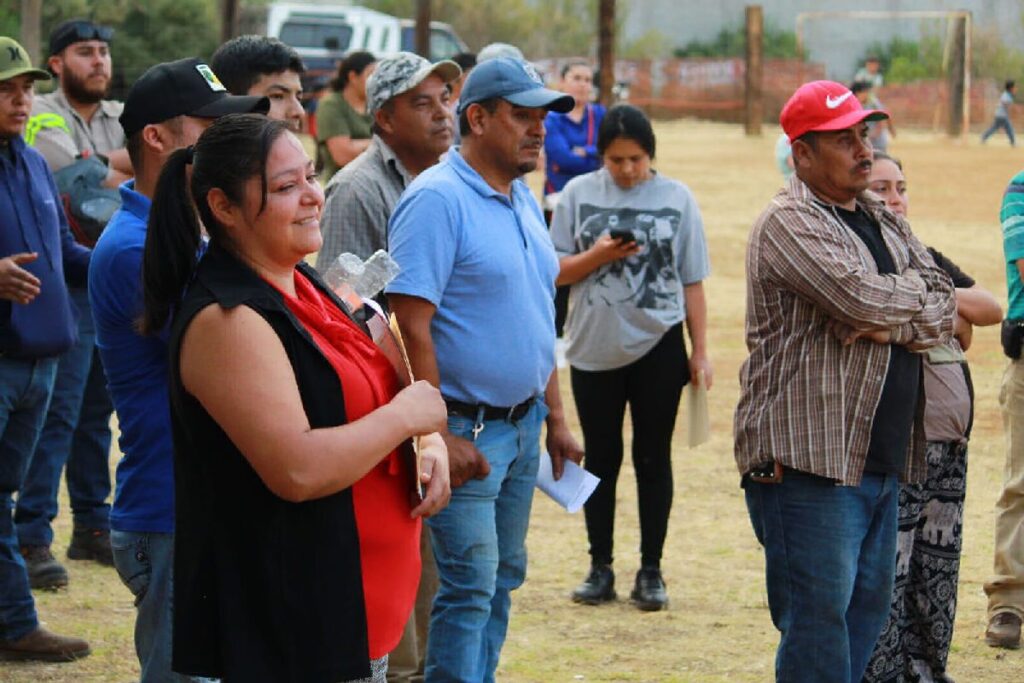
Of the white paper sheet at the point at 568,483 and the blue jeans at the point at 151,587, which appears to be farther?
the white paper sheet at the point at 568,483

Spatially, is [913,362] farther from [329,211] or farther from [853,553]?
[329,211]

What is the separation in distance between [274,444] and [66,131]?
16.0 ft

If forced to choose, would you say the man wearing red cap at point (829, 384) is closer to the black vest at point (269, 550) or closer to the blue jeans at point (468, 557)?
the blue jeans at point (468, 557)

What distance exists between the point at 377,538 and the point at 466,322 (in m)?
1.51

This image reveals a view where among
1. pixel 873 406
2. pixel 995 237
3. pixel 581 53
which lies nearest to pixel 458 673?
pixel 873 406

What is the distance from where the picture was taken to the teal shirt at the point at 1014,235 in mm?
6234

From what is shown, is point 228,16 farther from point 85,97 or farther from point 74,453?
point 74,453

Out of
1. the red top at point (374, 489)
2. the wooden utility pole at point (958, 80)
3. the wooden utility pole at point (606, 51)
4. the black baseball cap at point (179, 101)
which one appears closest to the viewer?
the red top at point (374, 489)

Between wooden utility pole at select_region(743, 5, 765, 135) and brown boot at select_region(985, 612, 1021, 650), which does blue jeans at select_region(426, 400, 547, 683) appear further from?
wooden utility pole at select_region(743, 5, 765, 135)

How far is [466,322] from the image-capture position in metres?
4.71

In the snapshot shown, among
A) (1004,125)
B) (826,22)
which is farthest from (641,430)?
(826,22)

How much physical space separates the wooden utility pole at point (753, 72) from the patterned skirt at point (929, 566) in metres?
32.8

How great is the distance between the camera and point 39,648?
599cm

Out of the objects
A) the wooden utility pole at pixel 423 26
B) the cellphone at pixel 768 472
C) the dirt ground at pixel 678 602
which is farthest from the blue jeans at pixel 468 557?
the wooden utility pole at pixel 423 26
